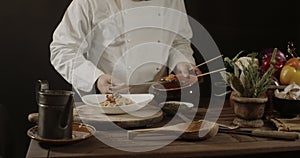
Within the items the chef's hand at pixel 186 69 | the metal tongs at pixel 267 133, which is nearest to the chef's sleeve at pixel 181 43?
the chef's hand at pixel 186 69

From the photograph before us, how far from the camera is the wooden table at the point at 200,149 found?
1274mm

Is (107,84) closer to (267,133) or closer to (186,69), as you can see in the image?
(186,69)

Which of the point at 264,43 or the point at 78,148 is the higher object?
the point at 264,43

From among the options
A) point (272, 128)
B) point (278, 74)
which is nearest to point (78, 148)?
point (272, 128)

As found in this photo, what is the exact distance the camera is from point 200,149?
1.31 metres

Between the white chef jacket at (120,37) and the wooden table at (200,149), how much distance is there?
85 centimetres

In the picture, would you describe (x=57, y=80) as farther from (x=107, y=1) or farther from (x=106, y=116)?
(x=106, y=116)

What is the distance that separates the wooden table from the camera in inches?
50.2

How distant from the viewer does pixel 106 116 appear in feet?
5.08

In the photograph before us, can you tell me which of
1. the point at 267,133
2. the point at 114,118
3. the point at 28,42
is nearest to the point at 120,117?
the point at 114,118

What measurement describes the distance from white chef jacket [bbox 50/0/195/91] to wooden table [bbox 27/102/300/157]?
0.85 meters

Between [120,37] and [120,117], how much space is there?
785 mm

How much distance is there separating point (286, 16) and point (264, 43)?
248 millimetres

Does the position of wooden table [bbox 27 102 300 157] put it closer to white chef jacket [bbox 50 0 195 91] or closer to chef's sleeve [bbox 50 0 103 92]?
chef's sleeve [bbox 50 0 103 92]
